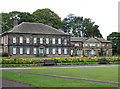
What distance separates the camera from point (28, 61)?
4372 centimetres

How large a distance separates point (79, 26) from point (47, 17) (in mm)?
15491

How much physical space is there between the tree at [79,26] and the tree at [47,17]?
5213 mm

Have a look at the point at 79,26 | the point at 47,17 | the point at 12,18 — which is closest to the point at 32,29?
the point at 12,18

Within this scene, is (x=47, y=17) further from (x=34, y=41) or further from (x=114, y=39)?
(x=34, y=41)

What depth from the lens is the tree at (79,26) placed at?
337ft

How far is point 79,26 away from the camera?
106 metres

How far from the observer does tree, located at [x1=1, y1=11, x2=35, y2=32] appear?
8806 centimetres

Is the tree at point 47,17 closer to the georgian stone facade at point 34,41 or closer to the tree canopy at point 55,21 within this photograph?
the tree canopy at point 55,21

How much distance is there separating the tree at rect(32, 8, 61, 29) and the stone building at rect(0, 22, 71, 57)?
86.7 feet

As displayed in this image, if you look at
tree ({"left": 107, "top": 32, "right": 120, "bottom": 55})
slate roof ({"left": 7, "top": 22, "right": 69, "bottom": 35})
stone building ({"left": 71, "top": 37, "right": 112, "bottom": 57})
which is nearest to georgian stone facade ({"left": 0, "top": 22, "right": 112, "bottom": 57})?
slate roof ({"left": 7, "top": 22, "right": 69, "bottom": 35})

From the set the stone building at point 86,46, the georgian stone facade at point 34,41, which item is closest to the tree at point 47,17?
the stone building at point 86,46

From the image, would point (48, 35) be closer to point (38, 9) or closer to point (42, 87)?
point (38, 9)

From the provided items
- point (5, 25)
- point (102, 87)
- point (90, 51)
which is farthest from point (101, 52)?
point (102, 87)

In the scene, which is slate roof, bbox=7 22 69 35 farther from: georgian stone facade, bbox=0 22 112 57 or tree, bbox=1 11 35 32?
tree, bbox=1 11 35 32
